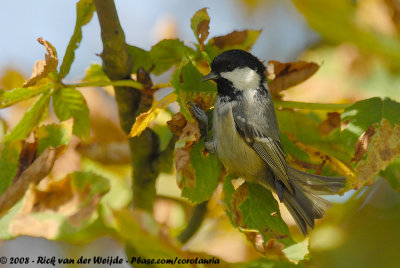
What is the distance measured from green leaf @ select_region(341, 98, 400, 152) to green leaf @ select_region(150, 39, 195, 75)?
49 centimetres

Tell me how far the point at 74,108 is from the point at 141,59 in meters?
0.25

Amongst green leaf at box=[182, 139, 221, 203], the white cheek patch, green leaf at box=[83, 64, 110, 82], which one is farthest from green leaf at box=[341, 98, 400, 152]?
green leaf at box=[83, 64, 110, 82]

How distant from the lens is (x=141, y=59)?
150 centimetres

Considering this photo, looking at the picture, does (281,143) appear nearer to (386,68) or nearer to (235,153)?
(235,153)

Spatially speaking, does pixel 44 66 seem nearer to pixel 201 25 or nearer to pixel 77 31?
pixel 77 31

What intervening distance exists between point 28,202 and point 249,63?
3.19 feet

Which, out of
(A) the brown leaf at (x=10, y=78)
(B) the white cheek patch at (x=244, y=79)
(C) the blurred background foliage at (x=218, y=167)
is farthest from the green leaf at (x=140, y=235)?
(A) the brown leaf at (x=10, y=78)

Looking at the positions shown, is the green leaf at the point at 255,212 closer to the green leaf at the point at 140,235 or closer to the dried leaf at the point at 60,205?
the green leaf at the point at 140,235

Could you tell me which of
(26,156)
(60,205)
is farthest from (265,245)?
(26,156)

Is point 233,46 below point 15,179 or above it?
above

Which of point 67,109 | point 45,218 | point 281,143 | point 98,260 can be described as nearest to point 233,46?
point 281,143

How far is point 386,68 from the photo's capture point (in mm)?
2197

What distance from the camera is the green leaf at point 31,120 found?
137 cm

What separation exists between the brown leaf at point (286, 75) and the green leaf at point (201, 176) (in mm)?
303
